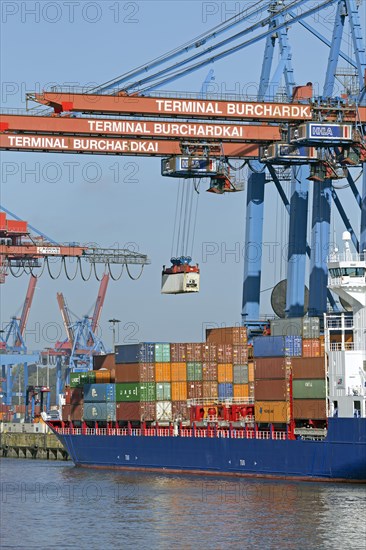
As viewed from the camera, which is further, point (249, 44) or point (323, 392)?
point (249, 44)

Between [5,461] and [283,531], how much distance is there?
45947 mm

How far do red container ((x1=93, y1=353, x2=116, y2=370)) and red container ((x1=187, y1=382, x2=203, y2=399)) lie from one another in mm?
7003

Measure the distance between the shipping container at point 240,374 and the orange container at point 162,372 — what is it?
11.3 feet

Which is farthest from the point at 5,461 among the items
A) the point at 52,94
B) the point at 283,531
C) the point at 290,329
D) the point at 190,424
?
the point at 283,531

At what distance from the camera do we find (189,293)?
6588 cm

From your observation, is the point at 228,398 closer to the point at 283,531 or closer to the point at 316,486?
the point at 316,486

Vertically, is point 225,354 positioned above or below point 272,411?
above

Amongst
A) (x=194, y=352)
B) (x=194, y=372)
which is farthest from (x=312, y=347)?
(x=194, y=372)

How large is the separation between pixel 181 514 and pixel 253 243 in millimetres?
24748

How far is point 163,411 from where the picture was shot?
6788 centimetres

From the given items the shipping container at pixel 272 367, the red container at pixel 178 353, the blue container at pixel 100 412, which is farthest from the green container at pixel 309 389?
the blue container at pixel 100 412

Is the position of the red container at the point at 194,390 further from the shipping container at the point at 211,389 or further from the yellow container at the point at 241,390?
the yellow container at the point at 241,390

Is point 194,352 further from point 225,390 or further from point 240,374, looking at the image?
point 240,374

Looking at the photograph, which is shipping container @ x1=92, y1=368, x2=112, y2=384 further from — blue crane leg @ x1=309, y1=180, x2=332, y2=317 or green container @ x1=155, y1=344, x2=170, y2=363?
blue crane leg @ x1=309, y1=180, x2=332, y2=317
